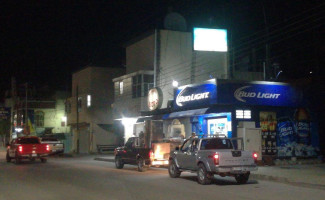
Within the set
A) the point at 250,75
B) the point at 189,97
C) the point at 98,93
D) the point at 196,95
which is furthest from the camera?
the point at 98,93

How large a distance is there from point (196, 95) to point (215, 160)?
13.1 meters

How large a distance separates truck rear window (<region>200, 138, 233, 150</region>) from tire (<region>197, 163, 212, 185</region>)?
33.9 inches

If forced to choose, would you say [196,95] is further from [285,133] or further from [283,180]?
[283,180]

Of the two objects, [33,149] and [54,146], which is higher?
[33,149]

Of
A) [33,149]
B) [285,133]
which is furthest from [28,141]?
[285,133]

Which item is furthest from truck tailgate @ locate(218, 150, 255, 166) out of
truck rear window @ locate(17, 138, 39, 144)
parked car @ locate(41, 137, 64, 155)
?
parked car @ locate(41, 137, 64, 155)

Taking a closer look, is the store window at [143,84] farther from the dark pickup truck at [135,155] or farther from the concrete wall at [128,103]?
the dark pickup truck at [135,155]

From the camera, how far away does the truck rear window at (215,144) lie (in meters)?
17.4

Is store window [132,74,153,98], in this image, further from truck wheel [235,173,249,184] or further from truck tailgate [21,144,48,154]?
truck wheel [235,173,249,184]

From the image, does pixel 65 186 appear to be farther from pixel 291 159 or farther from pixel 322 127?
pixel 322 127

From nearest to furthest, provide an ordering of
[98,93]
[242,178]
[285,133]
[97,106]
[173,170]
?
[242,178]
[173,170]
[285,133]
[98,93]
[97,106]

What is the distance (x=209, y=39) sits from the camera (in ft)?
110

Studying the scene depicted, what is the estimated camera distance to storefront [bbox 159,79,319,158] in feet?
86.7

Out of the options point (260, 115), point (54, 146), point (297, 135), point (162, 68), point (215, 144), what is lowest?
point (54, 146)
